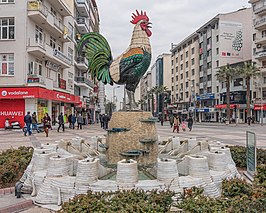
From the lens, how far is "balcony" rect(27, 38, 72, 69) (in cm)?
2577

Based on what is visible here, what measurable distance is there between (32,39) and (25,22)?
1.66 m

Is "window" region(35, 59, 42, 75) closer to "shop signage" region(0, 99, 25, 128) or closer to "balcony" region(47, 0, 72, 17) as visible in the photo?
"shop signage" region(0, 99, 25, 128)

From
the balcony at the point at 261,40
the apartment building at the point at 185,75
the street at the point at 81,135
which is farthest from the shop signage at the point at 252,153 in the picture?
the apartment building at the point at 185,75

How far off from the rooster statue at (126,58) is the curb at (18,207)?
4654mm

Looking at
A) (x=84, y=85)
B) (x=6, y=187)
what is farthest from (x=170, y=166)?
(x=84, y=85)

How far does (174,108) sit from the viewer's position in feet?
276

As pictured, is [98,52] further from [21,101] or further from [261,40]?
[261,40]

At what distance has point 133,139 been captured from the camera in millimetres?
8398

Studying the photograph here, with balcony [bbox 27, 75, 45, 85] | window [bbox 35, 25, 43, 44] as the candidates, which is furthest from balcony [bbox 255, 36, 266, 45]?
balcony [bbox 27, 75, 45, 85]

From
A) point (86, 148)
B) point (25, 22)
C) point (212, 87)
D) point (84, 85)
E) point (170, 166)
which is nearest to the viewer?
point (170, 166)

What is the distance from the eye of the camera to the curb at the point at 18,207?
541 centimetres

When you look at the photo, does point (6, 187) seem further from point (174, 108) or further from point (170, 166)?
point (174, 108)

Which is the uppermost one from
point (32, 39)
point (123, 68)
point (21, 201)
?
point (32, 39)

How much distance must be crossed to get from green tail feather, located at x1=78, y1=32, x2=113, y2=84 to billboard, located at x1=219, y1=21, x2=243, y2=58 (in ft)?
174
